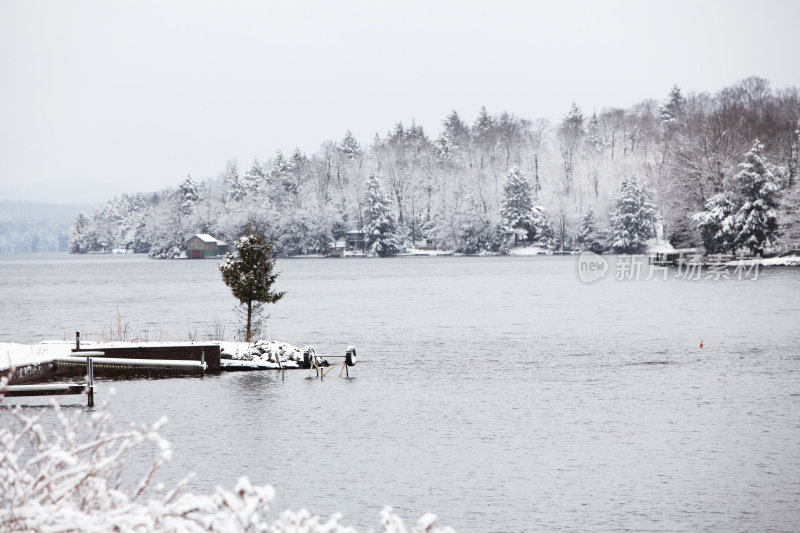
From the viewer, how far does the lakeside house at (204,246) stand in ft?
513

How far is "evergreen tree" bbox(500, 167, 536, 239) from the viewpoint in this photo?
12962cm

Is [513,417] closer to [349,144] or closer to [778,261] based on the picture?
[778,261]

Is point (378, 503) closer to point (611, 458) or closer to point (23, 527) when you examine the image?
point (611, 458)

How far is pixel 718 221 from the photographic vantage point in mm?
82000

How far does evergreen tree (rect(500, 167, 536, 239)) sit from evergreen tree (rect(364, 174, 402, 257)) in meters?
17.4

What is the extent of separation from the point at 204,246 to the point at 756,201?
332 feet

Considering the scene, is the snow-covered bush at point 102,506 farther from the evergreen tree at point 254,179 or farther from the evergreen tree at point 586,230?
the evergreen tree at point 254,179

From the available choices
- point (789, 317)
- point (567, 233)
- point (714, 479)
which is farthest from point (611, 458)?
point (567, 233)

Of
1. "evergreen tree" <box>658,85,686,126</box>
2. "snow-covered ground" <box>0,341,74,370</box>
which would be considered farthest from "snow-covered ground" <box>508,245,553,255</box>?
"snow-covered ground" <box>0,341,74,370</box>

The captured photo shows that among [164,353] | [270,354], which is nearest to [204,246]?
[270,354]

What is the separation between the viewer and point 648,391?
26.5m

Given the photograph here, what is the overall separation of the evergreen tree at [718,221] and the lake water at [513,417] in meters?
27.4

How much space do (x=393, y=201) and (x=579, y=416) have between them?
4762 inches

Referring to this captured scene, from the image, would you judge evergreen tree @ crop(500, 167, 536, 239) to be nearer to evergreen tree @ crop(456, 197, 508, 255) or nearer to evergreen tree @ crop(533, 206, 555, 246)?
evergreen tree @ crop(533, 206, 555, 246)
